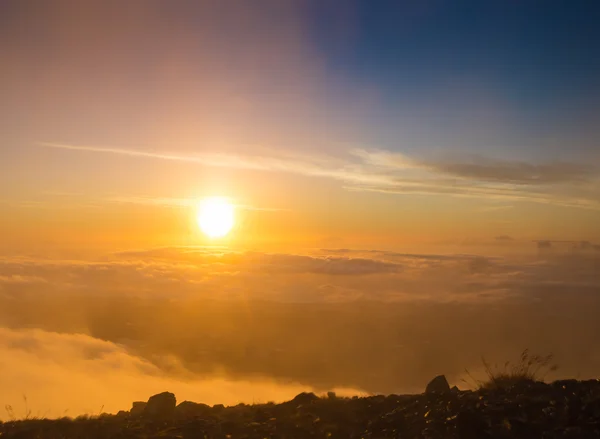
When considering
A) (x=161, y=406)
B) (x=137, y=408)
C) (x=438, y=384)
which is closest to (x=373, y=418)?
(x=438, y=384)

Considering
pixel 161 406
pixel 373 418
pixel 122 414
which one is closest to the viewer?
pixel 373 418

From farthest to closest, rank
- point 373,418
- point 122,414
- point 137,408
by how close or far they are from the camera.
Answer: point 137,408 → point 122,414 → point 373,418

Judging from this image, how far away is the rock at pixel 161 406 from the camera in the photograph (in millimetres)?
12523

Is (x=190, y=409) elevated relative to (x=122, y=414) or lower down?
lower down

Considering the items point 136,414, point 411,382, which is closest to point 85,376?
point 411,382

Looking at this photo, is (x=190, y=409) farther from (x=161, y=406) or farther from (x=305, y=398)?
(x=305, y=398)

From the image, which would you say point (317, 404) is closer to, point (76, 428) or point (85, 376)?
point (76, 428)

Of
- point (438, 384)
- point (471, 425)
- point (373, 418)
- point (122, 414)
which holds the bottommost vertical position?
point (471, 425)

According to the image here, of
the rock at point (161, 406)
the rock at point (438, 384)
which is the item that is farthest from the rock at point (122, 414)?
the rock at point (438, 384)

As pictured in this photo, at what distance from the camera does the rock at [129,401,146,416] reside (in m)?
13.0

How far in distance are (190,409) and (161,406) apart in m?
0.85

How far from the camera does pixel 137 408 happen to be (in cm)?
1381

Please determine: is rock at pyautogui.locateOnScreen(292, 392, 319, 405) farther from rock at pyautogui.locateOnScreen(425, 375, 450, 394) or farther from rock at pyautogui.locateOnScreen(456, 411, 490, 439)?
rock at pyautogui.locateOnScreen(456, 411, 490, 439)

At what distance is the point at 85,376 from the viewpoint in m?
169
